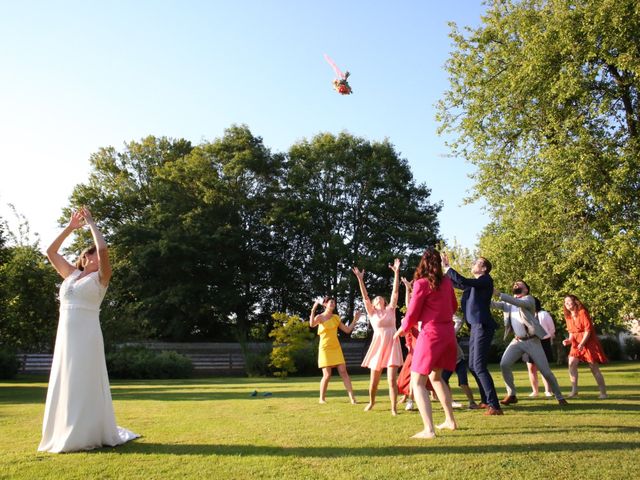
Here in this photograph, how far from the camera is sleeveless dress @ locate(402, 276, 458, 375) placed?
6.99 meters

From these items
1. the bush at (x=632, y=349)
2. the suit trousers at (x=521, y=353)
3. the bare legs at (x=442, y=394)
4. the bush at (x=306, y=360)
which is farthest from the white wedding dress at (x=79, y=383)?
Answer: the bush at (x=632, y=349)

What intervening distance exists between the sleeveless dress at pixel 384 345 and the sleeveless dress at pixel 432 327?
9.91 feet

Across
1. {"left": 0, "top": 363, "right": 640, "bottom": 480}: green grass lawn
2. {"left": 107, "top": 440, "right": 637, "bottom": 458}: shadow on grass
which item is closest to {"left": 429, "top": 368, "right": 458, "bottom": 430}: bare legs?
{"left": 0, "top": 363, "right": 640, "bottom": 480}: green grass lawn

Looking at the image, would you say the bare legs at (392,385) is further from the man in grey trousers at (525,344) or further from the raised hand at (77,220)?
the raised hand at (77,220)

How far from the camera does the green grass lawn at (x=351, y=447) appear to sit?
531 centimetres

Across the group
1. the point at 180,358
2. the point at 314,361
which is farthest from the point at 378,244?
the point at 180,358

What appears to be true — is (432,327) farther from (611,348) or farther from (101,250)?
(611,348)

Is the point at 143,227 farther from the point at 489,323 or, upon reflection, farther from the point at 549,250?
the point at 489,323

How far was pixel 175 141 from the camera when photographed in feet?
159

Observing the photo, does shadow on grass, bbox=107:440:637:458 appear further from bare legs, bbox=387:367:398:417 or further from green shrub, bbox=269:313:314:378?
green shrub, bbox=269:313:314:378

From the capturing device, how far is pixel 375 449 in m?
6.32

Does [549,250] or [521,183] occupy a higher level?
[521,183]

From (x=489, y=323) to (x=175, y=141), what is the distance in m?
43.2

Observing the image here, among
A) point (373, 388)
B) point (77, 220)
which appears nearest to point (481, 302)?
point (373, 388)
